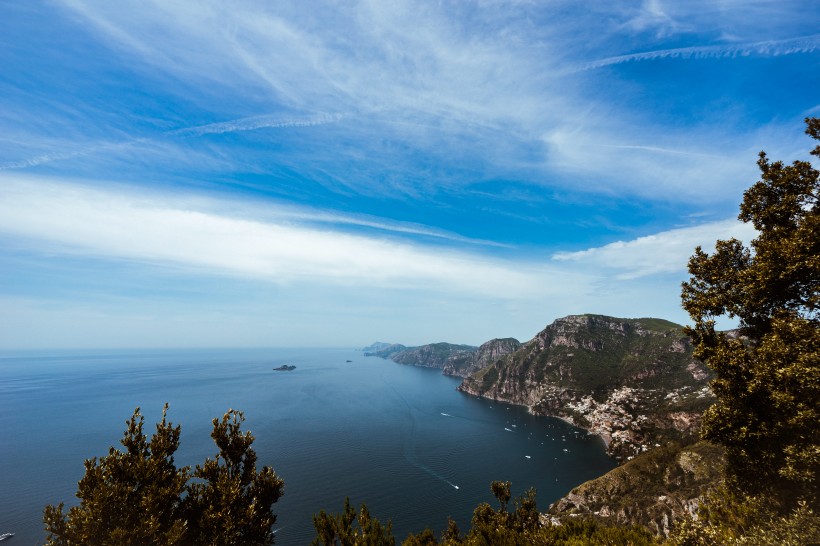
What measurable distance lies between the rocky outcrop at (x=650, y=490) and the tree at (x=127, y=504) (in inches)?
3829

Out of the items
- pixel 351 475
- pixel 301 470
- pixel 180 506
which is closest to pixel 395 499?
pixel 351 475

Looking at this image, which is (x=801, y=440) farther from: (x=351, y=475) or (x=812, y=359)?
(x=351, y=475)

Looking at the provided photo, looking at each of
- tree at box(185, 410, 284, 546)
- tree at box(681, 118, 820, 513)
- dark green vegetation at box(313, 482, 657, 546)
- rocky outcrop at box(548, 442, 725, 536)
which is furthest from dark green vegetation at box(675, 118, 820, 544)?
rocky outcrop at box(548, 442, 725, 536)

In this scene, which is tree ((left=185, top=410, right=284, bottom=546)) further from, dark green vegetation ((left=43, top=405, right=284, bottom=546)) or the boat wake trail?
the boat wake trail

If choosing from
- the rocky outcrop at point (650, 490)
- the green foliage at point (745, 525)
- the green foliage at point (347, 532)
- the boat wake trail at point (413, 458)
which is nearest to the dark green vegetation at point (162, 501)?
the green foliage at point (347, 532)

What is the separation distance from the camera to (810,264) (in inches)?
549

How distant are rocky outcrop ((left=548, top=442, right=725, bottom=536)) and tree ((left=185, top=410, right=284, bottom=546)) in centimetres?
A: 9277

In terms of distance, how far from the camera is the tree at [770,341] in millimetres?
13492

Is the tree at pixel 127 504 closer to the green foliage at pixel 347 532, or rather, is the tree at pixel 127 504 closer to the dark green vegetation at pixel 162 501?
the dark green vegetation at pixel 162 501

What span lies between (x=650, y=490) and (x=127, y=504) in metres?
132

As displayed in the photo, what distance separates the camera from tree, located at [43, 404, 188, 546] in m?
15.1

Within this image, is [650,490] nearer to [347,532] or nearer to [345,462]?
[345,462]

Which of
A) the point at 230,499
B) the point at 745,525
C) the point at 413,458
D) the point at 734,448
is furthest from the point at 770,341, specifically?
the point at 413,458

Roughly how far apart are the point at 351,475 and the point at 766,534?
5184 inches
